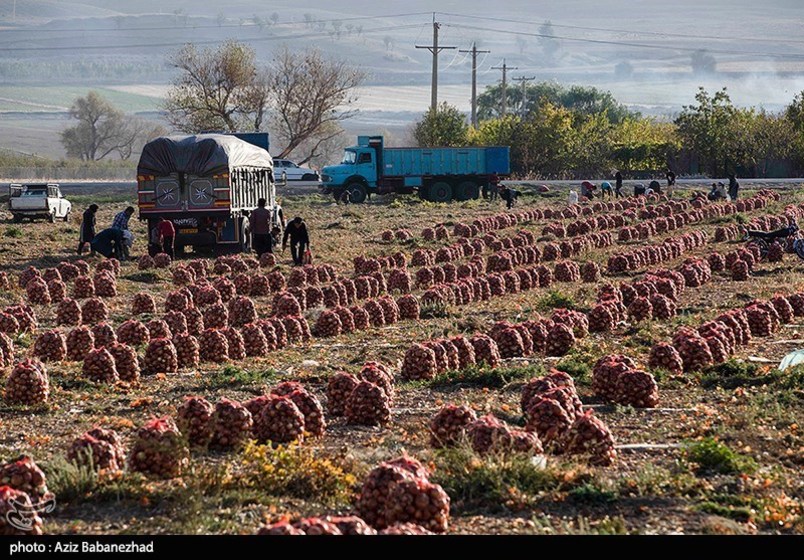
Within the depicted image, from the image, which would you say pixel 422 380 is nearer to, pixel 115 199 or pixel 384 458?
pixel 384 458

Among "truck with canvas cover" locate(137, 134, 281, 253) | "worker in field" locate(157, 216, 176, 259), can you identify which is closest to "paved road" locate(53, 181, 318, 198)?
A: "truck with canvas cover" locate(137, 134, 281, 253)

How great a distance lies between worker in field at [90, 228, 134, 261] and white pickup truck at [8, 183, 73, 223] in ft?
48.8

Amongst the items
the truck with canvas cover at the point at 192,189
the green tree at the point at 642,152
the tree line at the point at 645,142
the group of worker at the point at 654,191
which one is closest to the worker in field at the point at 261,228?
the truck with canvas cover at the point at 192,189

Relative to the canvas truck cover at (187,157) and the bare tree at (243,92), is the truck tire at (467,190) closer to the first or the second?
the bare tree at (243,92)

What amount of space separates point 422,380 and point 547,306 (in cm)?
809

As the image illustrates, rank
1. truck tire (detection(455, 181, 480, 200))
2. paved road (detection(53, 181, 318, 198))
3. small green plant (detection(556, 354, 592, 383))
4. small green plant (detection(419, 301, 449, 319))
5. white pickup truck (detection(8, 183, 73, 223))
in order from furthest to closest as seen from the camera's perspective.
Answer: paved road (detection(53, 181, 318, 198))
truck tire (detection(455, 181, 480, 200))
white pickup truck (detection(8, 183, 73, 223))
small green plant (detection(419, 301, 449, 319))
small green plant (detection(556, 354, 592, 383))

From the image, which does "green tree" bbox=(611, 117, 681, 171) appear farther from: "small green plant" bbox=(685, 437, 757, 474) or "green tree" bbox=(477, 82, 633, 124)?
"green tree" bbox=(477, 82, 633, 124)

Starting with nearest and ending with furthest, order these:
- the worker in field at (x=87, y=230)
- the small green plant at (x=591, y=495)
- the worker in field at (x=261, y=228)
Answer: the small green plant at (x=591, y=495), the worker in field at (x=261, y=228), the worker in field at (x=87, y=230)

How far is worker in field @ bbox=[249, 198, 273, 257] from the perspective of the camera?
33312 mm

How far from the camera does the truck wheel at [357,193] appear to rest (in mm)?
62938

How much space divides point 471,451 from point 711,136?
74967mm

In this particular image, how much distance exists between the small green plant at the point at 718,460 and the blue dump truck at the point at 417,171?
51467mm

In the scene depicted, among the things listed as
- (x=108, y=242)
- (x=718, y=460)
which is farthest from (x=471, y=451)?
(x=108, y=242)
